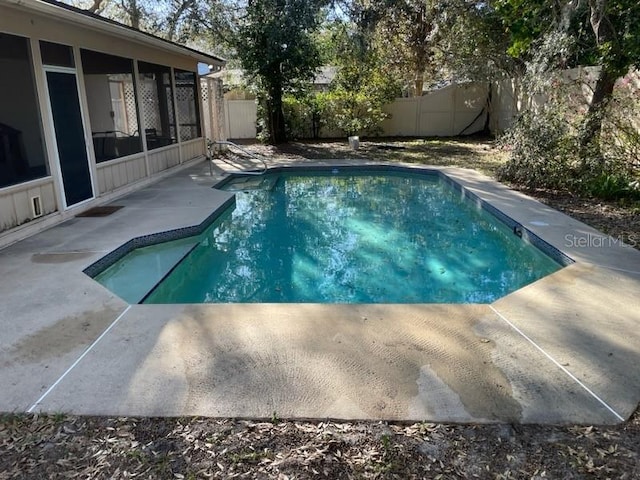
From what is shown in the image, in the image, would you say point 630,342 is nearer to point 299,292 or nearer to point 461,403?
point 461,403

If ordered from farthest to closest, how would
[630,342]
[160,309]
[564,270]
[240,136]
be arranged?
1. [240,136]
2. [564,270]
3. [160,309]
4. [630,342]

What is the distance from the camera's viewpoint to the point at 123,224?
5.80 m

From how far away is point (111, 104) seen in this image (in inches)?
291

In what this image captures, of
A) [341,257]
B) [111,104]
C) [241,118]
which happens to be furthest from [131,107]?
[241,118]

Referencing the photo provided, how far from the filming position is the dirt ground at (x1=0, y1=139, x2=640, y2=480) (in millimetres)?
1979

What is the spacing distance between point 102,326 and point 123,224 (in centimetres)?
286

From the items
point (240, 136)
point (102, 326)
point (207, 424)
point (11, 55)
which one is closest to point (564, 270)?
point (207, 424)

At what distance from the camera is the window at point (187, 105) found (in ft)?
33.8

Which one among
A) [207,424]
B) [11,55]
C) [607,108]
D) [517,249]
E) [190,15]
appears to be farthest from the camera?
[190,15]

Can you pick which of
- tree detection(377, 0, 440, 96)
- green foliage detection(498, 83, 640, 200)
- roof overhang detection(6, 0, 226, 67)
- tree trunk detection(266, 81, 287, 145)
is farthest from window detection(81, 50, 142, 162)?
tree detection(377, 0, 440, 96)

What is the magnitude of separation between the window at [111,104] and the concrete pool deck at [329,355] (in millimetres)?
3466

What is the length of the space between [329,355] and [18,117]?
4.52 m

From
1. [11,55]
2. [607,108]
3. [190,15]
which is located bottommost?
[607,108]

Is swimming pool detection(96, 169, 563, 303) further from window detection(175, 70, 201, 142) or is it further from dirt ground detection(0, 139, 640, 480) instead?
window detection(175, 70, 201, 142)
